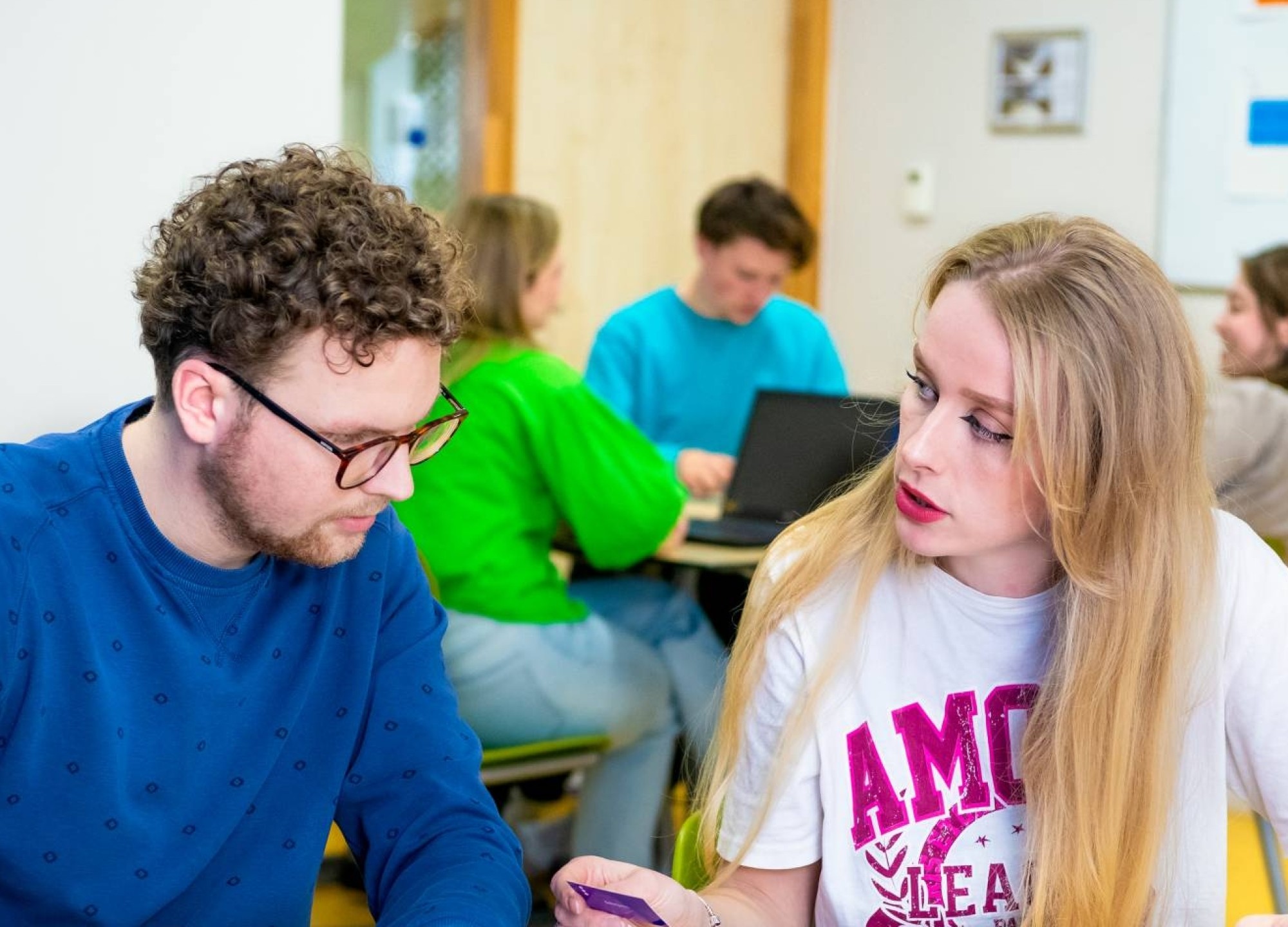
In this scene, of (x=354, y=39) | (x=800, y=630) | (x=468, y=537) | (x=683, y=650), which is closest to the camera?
(x=800, y=630)

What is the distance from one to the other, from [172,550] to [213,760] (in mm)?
183

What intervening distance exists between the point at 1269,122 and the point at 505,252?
2535 mm

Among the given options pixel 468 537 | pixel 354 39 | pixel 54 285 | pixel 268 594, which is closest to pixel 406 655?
pixel 268 594

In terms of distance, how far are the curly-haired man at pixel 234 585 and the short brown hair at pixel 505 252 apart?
1.30 metres

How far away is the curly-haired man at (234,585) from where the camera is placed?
1132 mm

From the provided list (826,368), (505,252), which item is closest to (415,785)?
(505,252)

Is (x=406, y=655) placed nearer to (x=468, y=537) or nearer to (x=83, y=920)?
(x=83, y=920)

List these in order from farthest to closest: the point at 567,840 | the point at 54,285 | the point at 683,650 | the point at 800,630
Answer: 1. the point at 567,840
2. the point at 683,650
3. the point at 54,285
4. the point at 800,630

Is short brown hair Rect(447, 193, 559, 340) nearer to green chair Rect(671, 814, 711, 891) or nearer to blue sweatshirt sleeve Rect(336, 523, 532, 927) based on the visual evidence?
blue sweatshirt sleeve Rect(336, 523, 532, 927)

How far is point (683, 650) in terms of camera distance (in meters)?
2.79

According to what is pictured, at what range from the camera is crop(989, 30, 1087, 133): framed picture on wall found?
4.34 meters

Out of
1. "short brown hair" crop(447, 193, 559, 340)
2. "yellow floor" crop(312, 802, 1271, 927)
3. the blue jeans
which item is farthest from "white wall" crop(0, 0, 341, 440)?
"yellow floor" crop(312, 802, 1271, 927)

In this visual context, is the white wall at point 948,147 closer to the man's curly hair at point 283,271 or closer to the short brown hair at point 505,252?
the short brown hair at point 505,252

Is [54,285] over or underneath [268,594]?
over
